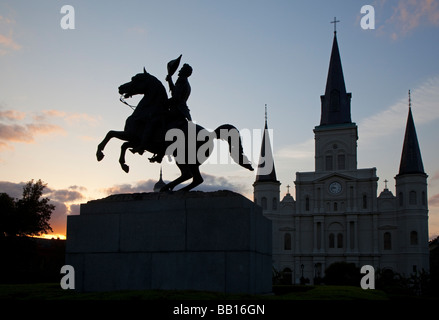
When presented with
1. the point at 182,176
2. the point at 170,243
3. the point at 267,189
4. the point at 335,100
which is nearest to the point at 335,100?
the point at 335,100

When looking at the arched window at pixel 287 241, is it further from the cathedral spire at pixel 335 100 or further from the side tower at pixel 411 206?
the cathedral spire at pixel 335 100

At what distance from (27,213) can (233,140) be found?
35034 millimetres

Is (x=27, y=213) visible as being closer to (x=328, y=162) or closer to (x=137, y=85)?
(x=137, y=85)

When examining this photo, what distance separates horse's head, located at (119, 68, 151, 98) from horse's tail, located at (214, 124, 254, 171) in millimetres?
1854

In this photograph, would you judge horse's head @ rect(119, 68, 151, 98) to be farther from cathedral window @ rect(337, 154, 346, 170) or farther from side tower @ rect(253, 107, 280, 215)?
cathedral window @ rect(337, 154, 346, 170)

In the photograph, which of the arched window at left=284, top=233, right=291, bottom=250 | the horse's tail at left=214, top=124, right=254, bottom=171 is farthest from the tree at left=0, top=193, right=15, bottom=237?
the arched window at left=284, top=233, right=291, bottom=250

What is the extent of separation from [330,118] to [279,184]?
38.3 ft

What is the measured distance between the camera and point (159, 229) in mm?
9523

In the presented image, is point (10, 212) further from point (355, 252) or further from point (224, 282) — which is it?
point (355, 252)

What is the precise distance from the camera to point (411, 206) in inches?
2579

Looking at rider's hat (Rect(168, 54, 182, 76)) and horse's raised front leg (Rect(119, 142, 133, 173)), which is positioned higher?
rider's hat (Rect(168, 54, 182, 76))

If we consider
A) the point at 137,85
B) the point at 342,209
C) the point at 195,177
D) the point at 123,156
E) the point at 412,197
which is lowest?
the point at 195,177

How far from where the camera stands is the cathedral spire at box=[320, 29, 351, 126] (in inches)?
2881
